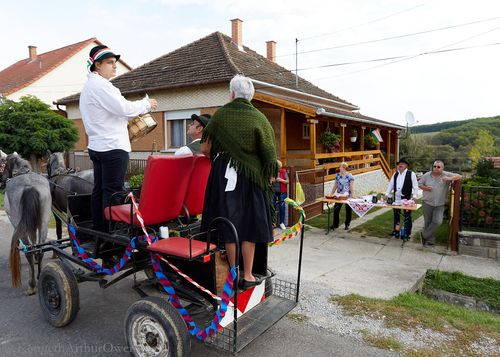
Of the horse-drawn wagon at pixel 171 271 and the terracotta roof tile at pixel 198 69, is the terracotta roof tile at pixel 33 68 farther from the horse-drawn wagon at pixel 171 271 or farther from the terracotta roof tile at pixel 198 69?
the horse-drawn wagon at pixel 171 271

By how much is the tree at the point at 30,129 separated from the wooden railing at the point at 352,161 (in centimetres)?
1024

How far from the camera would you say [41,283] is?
3.85 metres

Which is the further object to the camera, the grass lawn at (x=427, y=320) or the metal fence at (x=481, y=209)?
the metal fence at (x=481, y=209)

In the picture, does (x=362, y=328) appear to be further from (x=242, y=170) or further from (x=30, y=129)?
(x=30, y=129)

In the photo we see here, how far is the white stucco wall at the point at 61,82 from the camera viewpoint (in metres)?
25.1

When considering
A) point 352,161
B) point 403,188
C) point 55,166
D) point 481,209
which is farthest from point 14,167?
point 352,161

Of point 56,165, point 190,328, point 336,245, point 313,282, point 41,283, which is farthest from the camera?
point 336,245

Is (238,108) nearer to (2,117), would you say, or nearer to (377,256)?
(377,256)

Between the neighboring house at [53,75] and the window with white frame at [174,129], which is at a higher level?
the neighboring house at [53,75]

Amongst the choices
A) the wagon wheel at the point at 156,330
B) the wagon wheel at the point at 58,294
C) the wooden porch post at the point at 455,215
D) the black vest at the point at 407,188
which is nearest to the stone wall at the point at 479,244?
the wooden porch post at the point at 455,215

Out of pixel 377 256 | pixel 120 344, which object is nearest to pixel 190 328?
pixel 120 344

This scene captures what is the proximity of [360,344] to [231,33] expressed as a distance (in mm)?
18097

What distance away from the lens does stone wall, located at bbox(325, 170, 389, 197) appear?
15.6m

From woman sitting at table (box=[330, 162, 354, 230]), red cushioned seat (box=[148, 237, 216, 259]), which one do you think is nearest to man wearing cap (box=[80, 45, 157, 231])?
red cushioned seat (box=[148, 237, 216, 259])
